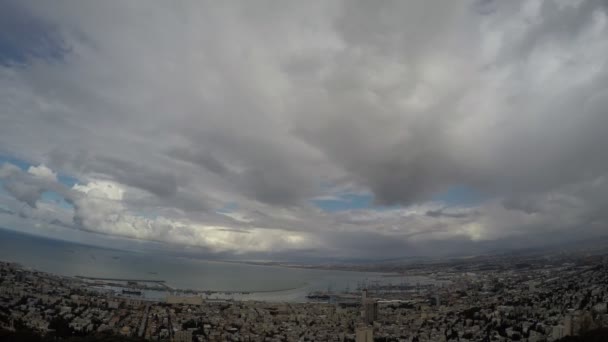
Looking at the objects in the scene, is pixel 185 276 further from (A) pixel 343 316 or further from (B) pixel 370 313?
(B) pixel 370 313

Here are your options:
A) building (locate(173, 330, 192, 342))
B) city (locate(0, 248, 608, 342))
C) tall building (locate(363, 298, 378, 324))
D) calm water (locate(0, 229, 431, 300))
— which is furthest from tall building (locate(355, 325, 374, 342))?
calm water (locate(0, 229, 431, 300))

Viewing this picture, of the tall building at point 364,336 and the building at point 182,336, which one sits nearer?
the building at point 182,336

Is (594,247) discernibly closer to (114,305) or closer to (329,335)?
(329,335)

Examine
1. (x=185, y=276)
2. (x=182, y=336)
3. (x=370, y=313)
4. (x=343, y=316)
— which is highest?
(x=182, y=336)

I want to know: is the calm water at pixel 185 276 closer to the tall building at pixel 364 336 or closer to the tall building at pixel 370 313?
the tall building at pixel 370 313

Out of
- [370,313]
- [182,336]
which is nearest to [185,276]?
[370,313]

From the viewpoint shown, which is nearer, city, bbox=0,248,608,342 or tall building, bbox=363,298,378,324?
city, bbox=0,248,608,342

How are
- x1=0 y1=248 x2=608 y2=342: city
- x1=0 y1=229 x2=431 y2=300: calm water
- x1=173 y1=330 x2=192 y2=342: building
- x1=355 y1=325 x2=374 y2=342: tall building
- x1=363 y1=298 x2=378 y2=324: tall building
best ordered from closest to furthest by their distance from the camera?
x1=0 y1=248 x2=608 y2=342: city
x1=173 y1=330 x2=192 y2=342: building
x1=355 y1=325 x2=374 y2=342: tall building
x1=363 y1=298 x2=378 y2=324: tall building
x1=0 y1=229 x2=431 y2=300: calm water

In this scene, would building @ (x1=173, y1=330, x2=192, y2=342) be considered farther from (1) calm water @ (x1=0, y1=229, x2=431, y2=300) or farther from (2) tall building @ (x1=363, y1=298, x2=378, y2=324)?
(1) calm water @ (x1=0, y1=229, x2=431, y2=300)

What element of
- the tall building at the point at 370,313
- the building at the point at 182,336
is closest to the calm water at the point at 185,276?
the tall building at the point at 370,313

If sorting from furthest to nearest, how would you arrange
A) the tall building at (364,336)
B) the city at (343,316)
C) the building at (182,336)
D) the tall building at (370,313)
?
1. the tall building at (370,313)
2. the tall building at (364,336)
3. the building at (182,336)
4. the city at (343,316)

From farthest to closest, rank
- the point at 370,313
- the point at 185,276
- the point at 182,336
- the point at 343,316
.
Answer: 1. the point at 185,276
2. the point at 343,316
3. the point at 370,313
4. the point at 182,336

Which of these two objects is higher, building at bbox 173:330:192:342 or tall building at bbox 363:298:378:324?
building at bbox 173:330:192:342
